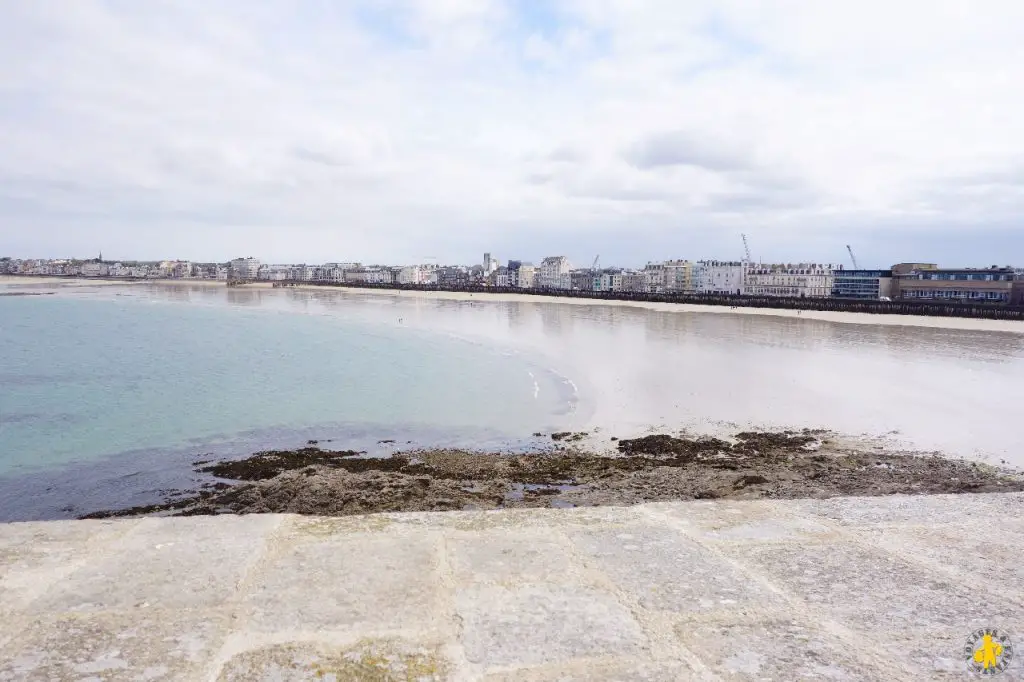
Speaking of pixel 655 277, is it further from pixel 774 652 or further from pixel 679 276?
pixel 774 652

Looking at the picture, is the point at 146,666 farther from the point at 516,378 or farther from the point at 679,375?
the point at 679,375

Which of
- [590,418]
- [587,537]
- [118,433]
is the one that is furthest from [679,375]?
[587,537]

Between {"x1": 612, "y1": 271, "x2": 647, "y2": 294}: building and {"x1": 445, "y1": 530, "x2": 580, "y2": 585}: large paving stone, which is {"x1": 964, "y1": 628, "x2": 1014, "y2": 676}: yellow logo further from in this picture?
{"x1": 612, "y1": 271, "x2": 647, "y2": 294}: building

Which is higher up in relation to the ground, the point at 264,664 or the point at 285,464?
the point at 264,664

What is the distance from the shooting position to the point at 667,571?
140 inches

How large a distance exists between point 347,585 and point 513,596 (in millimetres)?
913

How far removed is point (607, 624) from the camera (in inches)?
117

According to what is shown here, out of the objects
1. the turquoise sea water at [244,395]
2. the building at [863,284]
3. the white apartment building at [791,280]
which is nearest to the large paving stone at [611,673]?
the turquoise sea water at [244,395]

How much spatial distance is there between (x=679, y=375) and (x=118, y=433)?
19311 mm

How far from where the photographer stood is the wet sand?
10.7 metres

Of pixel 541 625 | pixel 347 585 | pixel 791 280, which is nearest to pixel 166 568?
pixel 347 585

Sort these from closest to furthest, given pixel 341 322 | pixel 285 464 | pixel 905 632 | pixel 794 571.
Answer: pixel 905 632 → pixel 794 571 → pixel 285 464 → pixel 341 322

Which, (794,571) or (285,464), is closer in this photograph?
(794,571)

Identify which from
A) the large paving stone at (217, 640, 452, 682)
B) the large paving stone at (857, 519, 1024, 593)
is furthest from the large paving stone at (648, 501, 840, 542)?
the large paving stone at (217, 640, 452, 682)
